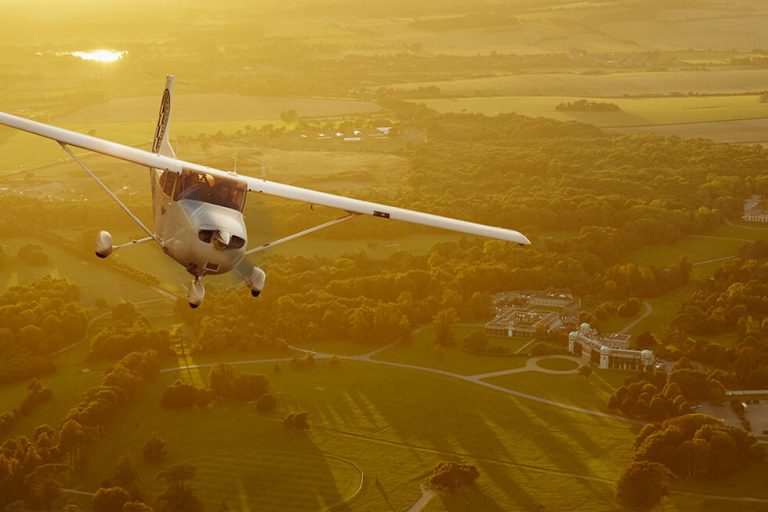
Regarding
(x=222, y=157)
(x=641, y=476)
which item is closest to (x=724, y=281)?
→ (x=641, y=476)

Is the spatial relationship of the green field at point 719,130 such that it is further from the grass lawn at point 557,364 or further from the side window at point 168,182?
the side window at point 168,182

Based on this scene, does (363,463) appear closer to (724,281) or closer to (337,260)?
(337,260)

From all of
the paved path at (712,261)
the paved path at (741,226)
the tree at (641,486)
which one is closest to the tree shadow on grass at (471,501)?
the tree at (641,486)

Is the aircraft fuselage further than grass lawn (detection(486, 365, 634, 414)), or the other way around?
grass lawn (detection(486, 365, 634, 414))

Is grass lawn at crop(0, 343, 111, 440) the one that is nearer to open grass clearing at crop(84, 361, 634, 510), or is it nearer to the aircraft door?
open grass clearing at crop(84, 361, 634, 510)

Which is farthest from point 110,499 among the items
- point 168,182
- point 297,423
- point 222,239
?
point 222,239

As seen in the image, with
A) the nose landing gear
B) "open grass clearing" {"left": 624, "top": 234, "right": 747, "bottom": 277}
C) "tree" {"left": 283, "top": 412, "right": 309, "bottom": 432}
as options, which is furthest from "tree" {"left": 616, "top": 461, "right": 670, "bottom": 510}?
"open grass clearing" {"left": 624, "top": 234, "right": 747, "bottom": 277}
